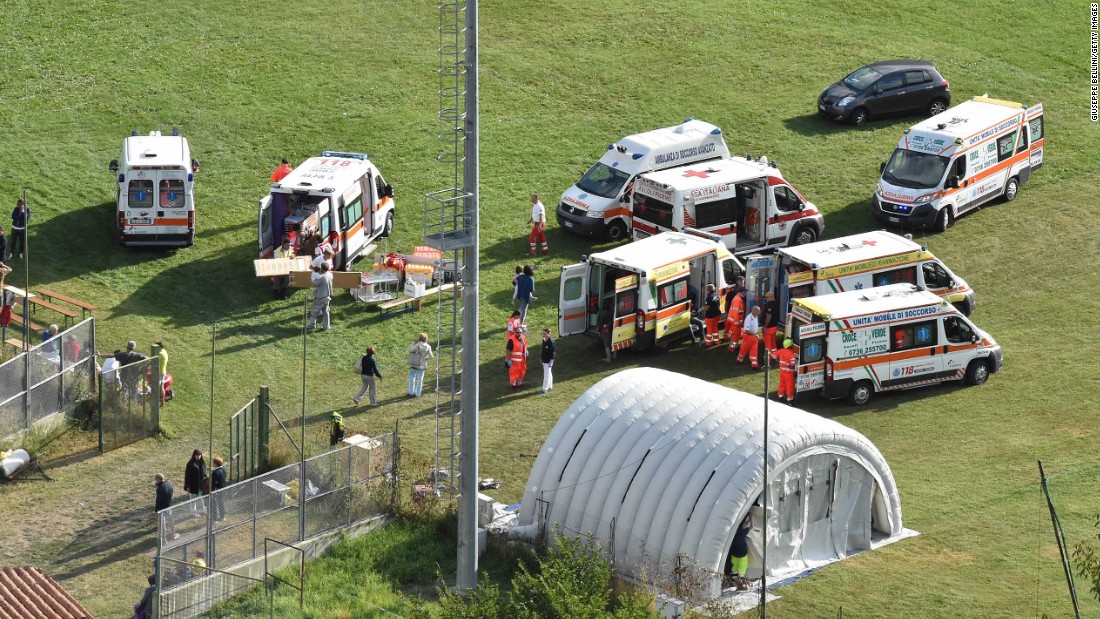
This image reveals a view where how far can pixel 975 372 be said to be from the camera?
33844mm

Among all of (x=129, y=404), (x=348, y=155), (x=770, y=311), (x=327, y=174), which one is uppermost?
(x=348, y=155)

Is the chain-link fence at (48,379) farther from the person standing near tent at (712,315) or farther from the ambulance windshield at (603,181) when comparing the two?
the ambulance windshield at (603,181)

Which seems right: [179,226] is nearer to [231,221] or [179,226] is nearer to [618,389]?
[231,221]

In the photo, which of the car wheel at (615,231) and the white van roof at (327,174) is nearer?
the white van roof at (327,174)

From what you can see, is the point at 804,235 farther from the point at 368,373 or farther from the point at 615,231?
the point at 368,373

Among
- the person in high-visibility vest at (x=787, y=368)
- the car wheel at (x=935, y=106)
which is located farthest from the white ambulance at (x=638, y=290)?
the car wheel at (x=935, y=106)

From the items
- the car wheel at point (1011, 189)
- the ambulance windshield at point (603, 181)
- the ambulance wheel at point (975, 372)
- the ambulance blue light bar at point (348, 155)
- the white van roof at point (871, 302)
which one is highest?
the ambulance blue light bar at point (348, 155)

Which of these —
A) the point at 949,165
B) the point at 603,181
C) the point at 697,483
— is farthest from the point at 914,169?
the point at 697,483

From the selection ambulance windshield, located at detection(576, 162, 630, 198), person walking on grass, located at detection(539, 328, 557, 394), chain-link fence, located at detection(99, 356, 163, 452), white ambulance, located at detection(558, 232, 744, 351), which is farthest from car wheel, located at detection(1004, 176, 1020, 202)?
chain-link fence, located at detection(99, 356, 163, 452)

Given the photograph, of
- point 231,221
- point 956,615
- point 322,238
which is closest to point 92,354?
point 322,238

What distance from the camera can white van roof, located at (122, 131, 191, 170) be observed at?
3931 cm

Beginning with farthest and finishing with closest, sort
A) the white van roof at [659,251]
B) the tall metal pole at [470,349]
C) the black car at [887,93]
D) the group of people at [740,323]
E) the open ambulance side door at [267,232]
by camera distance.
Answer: the black car at [887,93], the open ambulance side door at [267,232], the white van roof at [659,251], the group of people at [740,323], the tall metal pole at [470,349]

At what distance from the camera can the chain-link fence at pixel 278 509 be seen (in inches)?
1016

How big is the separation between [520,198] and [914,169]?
9611mm
